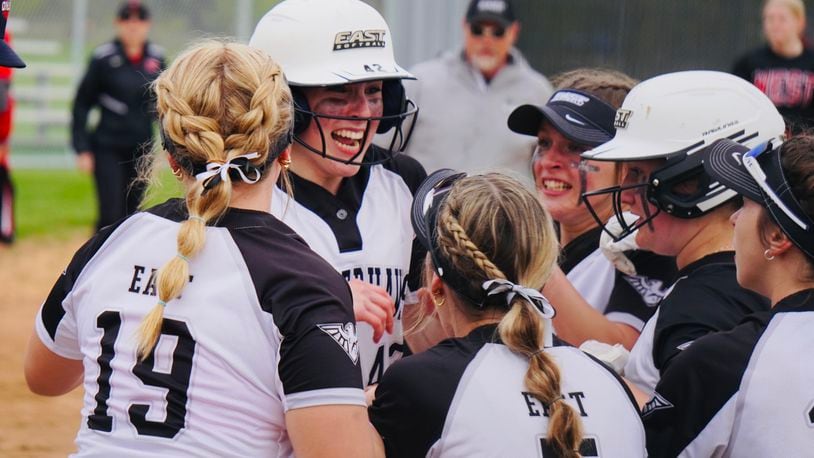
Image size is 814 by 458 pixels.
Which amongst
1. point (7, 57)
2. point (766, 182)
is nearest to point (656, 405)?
point (766, 182)

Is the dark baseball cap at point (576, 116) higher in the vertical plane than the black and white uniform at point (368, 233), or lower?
higher

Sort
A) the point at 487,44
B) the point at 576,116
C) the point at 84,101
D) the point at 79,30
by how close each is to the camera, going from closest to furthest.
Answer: the point at 576,116
the point at 487,44
the point at 84,101
the point at 79,30

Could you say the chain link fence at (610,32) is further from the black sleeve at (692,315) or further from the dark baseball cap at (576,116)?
the black sleeve at (692,315)

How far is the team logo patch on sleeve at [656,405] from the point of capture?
8.68 feet

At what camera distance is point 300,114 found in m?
3.44

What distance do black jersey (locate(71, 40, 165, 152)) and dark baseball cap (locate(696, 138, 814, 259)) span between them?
8.87m

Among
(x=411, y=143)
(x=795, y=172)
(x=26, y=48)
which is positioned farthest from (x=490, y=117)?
(x=26, y=48)

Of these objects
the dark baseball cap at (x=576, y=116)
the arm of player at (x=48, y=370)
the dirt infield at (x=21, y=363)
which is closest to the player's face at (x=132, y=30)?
the dirt infield at (x=21, y=363)

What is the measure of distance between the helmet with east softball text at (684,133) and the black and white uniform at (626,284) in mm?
340

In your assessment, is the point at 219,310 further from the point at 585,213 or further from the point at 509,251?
the point at 585,213

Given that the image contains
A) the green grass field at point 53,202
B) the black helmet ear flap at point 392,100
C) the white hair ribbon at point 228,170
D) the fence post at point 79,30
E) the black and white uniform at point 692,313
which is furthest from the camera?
the fence post at point 79,30

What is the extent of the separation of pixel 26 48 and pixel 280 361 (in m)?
17.1

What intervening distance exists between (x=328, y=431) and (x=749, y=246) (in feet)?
3.40

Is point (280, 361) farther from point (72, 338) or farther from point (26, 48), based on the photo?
point (26, 48)
